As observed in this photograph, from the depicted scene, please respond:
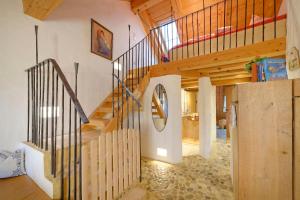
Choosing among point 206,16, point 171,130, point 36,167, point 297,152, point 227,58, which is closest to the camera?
point 297,152

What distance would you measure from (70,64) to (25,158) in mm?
1804

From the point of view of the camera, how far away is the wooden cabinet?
1.14 meters

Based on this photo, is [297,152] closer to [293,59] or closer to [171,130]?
[293,59]

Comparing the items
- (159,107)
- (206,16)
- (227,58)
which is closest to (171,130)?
(159,107)

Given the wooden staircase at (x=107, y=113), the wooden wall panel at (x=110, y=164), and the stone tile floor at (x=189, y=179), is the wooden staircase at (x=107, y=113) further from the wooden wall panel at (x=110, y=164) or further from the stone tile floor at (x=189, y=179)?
the stone tile floor at (x=189, y=179)

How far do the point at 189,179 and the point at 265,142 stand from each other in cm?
195

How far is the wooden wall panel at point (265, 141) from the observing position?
3.79 feet

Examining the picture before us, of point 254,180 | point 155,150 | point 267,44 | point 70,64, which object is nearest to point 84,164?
point 254,180

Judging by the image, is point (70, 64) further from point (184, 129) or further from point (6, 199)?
point (184, 129)

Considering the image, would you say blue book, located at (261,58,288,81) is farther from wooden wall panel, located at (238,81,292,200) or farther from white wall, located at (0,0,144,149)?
white wall, located at (0,0,144,149)

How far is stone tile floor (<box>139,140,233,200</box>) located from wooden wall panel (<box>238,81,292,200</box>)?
121 cm

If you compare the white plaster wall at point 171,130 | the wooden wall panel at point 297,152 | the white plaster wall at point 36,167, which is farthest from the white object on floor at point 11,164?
the wooden wall panel at point 297,152

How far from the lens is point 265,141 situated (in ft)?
4.09

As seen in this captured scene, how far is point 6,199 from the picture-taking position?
149 cm
